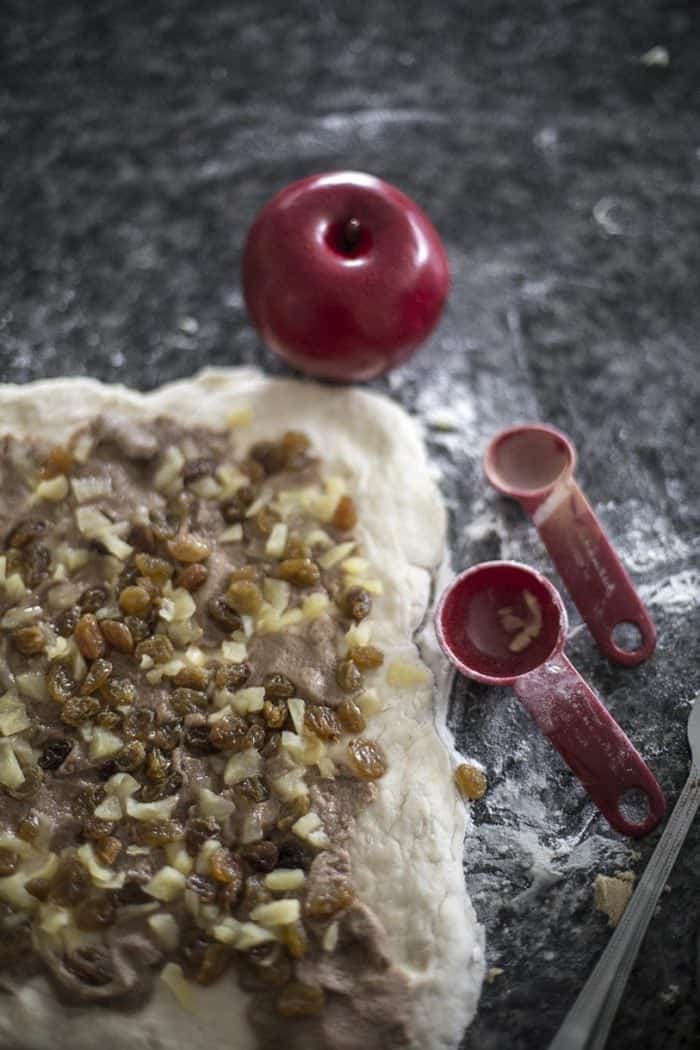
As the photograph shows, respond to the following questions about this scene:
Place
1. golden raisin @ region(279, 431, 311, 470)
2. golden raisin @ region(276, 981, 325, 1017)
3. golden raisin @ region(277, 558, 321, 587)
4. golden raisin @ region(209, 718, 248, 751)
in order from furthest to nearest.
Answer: golden raisin @ region(279, 431, 311, 470) → golden raisin @ region(277, 558, 321, 587) → golden raisin @ region(209, 718, 248, 751) → golden raisin @ region(276, 981, 325, 1017)

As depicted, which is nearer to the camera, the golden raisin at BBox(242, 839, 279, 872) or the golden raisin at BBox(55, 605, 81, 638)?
the golden raisin at BBox(242, 839, 279, 872)

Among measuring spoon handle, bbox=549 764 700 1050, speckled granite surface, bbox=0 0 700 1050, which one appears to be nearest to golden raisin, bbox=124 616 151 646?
speckled granite surface, bbox=0 0 700 1050

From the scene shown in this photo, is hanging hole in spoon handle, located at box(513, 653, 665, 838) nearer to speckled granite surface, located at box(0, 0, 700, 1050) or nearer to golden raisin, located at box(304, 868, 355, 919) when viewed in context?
speckled granite surface, located at box(0, 0, 700, 1050)

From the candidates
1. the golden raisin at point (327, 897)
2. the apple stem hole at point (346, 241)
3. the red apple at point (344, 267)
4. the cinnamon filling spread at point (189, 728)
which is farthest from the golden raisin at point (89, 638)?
the apple stem hole at point (346, 241)

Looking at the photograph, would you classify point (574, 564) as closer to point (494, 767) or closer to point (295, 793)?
point (494, 767)

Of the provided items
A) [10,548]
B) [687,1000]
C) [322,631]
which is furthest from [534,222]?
[687,1000]

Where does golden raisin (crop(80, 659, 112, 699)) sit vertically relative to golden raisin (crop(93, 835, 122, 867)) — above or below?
above
